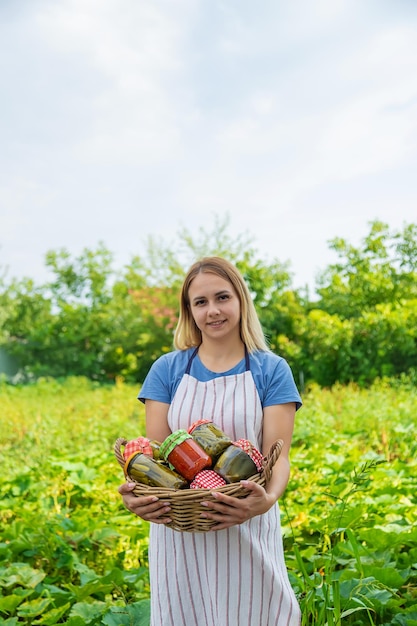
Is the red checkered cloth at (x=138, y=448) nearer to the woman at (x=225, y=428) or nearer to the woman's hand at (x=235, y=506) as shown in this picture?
the woman at (x=225, y=428)

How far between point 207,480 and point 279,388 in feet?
1.33

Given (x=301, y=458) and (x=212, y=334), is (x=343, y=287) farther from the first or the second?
(x=212, y=334)

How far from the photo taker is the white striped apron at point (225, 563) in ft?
6.10

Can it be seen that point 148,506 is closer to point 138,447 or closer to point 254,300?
point 138,447

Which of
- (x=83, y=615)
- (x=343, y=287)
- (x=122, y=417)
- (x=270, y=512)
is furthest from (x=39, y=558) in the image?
(x=343, y=287)

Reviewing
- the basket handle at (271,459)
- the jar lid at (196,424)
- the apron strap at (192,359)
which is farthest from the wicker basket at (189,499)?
the apron strap at (192,359)

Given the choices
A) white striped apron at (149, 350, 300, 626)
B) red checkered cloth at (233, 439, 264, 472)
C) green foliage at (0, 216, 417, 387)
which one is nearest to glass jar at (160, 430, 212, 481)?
red checkered cloth at (233, 439, 264, 472)

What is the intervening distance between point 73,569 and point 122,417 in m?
3.97

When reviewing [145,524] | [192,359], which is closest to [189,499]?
[192,359]

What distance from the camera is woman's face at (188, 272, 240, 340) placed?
1.96 meters

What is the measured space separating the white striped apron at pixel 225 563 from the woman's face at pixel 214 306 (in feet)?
0.52

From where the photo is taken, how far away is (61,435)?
6.29m

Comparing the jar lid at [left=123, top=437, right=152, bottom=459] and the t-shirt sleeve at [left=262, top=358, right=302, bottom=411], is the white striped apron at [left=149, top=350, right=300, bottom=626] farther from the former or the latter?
the jar lid at [left=123, top=437, right=152, bottom=459]

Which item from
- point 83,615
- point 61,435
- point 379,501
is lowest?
point 83,615
